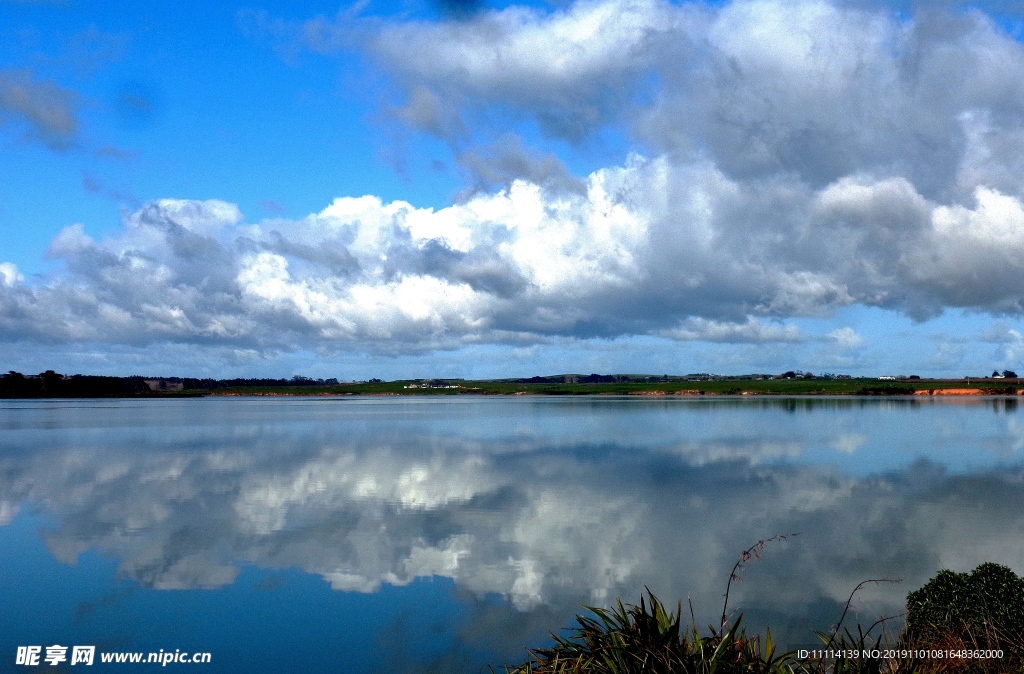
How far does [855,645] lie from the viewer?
10.4 metres

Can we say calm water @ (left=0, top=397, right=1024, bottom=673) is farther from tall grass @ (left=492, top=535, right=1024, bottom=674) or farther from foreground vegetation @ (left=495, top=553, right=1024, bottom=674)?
tall grass @ (left=492, top=535, right=1024, bottom=674)

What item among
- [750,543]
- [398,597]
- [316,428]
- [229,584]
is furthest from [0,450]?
[750,543]

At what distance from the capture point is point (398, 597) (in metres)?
18.7

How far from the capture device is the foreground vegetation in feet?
30.0

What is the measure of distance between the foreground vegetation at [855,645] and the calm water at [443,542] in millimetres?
3657

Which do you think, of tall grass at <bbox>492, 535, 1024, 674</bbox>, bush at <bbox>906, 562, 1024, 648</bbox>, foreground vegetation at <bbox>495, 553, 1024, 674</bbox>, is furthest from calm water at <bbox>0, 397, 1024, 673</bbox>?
tall grass at <bbox>492, 535, 1024, 674</bbox>

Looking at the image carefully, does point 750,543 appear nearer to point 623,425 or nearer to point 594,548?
point 594,548

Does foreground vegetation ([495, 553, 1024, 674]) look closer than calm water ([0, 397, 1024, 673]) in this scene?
Yes

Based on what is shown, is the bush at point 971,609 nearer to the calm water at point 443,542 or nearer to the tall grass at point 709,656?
the tall grass at point 709,656

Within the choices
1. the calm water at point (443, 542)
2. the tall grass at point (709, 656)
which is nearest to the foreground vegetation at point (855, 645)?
the tall grass at point (709, 656)

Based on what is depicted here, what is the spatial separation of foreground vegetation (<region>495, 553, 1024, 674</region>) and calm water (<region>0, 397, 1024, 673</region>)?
3.66 metres

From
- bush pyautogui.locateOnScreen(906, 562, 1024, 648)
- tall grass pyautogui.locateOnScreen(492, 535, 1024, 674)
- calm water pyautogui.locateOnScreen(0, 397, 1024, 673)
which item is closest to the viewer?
tall grass pyautogui.locateOnScreen(492, 535, 1024, 674)

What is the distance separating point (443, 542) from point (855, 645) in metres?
15.9

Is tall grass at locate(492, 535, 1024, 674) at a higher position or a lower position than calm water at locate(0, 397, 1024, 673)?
higher
